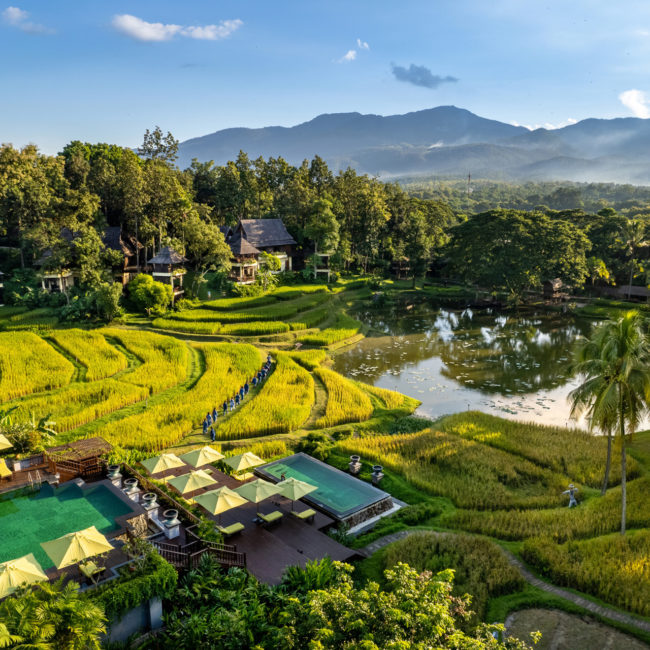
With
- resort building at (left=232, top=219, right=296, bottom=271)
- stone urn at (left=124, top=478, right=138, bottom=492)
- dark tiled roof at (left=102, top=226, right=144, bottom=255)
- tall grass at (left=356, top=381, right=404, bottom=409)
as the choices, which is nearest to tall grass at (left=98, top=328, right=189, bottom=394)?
tall grass at (left=356, top=381, right=404, bottom=409)

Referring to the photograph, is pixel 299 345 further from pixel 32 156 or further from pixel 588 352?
pixel 32 156

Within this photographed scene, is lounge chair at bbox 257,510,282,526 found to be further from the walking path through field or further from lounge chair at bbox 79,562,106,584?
lounge chair at bbox 79,562,106,584

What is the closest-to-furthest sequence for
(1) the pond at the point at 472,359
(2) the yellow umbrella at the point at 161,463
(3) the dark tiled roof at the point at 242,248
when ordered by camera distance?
(2) the yellow umbrella at the point at 161,463 < (1) the pond at the point at 472,359 < (3) the dark tiled roof at the point at 242,248

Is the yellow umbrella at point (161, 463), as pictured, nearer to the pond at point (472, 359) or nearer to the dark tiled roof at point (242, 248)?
the pond at point (472, 359)

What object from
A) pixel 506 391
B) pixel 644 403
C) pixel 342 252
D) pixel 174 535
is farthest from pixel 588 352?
pixel 342 252

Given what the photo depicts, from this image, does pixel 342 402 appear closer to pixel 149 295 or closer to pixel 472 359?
pixel 472 359

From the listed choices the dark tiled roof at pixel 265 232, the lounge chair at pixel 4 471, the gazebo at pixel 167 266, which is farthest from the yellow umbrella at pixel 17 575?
the dark tiled roof at pixel 265 232

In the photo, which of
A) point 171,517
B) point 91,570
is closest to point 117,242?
point 171,517
